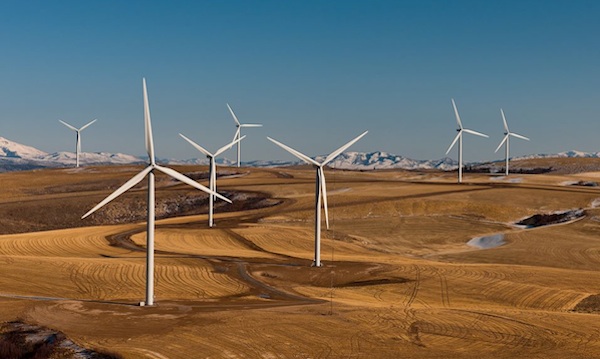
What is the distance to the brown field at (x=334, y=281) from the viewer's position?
32.5 m

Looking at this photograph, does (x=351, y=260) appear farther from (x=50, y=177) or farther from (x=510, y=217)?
(x=50, y=177)

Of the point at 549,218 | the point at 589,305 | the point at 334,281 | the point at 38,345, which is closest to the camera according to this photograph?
the point at 38,345

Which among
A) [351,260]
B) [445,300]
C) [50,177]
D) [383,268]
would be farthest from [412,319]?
[50,177]

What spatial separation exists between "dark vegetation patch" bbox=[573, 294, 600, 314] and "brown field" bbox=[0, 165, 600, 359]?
207mm

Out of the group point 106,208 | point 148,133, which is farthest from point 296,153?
point 106,208

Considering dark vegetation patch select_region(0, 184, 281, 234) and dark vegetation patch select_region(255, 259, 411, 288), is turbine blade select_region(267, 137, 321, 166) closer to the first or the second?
dark vegetation patch select_region(255, 259, 411, 288)

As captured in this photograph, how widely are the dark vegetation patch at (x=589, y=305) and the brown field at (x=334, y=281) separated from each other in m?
0.21

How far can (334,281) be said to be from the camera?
2083 inches

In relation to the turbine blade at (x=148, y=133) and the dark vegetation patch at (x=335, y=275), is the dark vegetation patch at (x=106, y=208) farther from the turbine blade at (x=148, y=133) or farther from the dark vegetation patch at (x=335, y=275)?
the turbine blade at (x=148, y=133)

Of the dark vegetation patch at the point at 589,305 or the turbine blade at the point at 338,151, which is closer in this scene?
the dark vegetation patch at the point at 589,305

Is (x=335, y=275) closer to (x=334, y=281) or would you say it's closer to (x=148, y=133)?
(x=334, y=281)

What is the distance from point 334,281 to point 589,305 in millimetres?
18705

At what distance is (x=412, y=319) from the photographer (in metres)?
37.3

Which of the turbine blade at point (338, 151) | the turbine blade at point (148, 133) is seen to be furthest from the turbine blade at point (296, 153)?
the turbine blade at point (148, 133)
